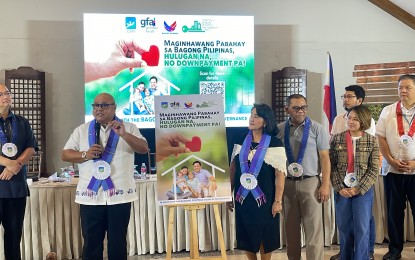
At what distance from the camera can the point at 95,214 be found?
286cm

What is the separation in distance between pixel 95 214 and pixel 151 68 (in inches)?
114

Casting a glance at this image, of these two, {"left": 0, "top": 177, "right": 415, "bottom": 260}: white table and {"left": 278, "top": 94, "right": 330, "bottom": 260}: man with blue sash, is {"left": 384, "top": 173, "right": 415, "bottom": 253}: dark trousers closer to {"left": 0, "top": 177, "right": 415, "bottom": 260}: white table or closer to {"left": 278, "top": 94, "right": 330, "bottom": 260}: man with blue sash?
{"left": 0, "top": 177, "right": 415, "bottom": 260}: white table

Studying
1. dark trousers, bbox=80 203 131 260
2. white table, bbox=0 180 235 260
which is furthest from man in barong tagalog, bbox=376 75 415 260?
dark trousers, bbox=80 203 131 260

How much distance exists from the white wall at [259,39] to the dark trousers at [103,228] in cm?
293

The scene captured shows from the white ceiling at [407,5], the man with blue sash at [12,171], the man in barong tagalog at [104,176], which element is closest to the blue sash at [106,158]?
the man in barong tagalog at [104,176]

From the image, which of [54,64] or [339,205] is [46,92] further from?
[339,205]

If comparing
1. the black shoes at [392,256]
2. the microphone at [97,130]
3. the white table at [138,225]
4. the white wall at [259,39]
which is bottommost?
the black shoes at [392,256]

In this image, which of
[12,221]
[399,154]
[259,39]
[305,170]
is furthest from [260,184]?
[259,39]

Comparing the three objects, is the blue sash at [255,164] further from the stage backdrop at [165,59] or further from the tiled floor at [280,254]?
the stage backdrop at [165,59]

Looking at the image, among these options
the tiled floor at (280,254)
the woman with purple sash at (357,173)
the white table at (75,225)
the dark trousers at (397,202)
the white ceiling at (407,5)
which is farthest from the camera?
the white ceiling at (407,5)

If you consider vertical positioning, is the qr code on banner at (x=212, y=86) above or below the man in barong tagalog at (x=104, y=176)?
above

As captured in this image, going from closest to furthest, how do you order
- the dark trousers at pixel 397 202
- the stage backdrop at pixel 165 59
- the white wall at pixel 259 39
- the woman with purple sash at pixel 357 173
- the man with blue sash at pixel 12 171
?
the man with blue sash at pixel 12 171 < the woman with purple sash at pixel 357 173 < the dark trousers at pixel 397 202 < the stage backdrop at pixel 165 59 < the white wall at pixel 259 39

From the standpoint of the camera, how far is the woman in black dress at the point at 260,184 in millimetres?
2873

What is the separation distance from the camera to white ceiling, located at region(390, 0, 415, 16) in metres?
5.69
